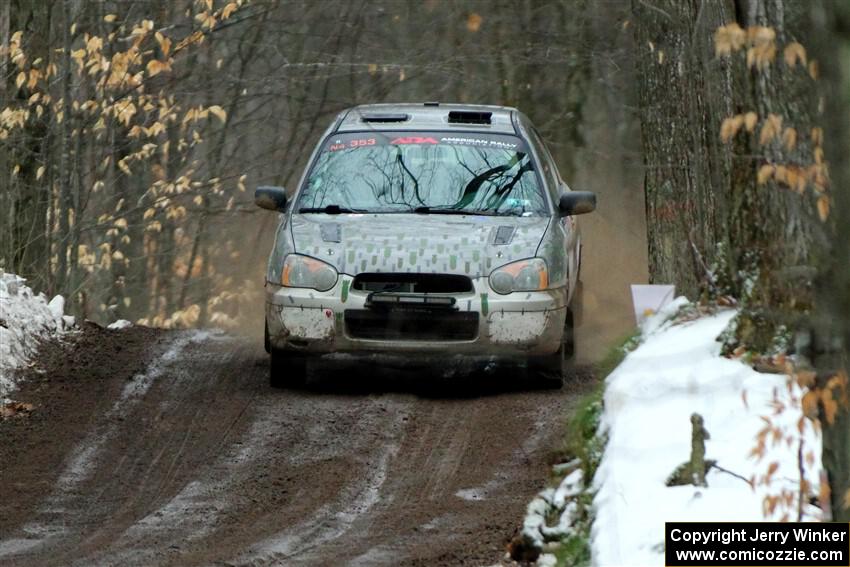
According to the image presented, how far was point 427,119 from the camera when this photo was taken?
1082 cm

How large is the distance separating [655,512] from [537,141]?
21.1 feet

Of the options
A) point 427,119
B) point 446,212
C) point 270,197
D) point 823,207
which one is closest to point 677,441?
point 823,207

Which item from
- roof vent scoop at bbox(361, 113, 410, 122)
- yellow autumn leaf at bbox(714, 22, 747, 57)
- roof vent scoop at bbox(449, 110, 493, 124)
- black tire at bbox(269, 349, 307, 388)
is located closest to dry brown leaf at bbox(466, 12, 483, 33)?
roof vent scoop at bbox(449, 110, 493, 124)

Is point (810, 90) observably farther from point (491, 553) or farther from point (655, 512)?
point (491, 553)

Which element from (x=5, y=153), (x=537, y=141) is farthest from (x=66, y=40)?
(x=537, y=141)

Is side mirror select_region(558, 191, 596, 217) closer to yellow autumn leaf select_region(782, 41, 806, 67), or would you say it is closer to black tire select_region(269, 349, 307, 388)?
black tire select_region(269, 349, 307, 388)

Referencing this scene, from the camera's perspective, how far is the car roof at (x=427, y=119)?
35.1 feet

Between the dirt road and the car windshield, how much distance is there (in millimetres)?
1241

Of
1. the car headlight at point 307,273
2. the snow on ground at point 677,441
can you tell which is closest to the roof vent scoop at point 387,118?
the car headlight at point 307,273

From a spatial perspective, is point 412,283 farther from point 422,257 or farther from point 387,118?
point 387,118

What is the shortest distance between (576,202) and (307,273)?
1.98 m

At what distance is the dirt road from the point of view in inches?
250

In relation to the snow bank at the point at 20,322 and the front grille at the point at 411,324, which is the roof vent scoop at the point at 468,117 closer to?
the front grille at the point at 411,324

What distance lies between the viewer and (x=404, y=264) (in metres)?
9.21
